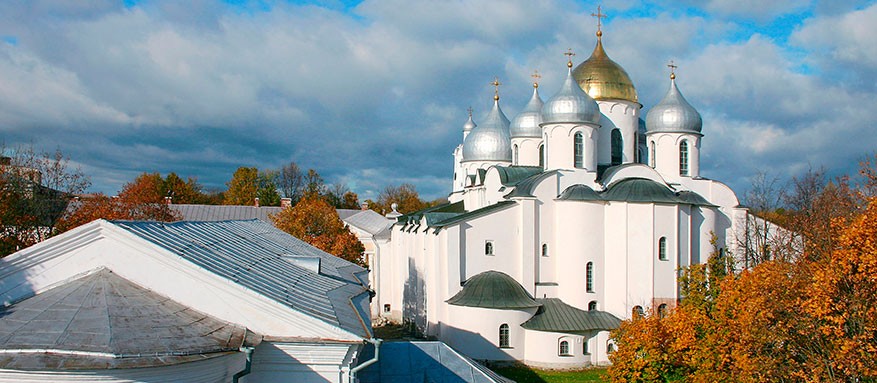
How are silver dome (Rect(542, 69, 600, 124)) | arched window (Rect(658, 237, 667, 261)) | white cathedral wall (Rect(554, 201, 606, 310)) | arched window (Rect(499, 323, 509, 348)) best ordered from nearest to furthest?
arched window (Rect(499, 323, 509, 348))
arched window (Rect(658, 237, 667, 261))
white cathedral wall (Rect(554, 201, 606, 310))
silver dome (Rect(542, 69, 600, 124))

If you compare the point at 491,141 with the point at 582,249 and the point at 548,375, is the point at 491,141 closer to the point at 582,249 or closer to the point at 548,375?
the point at 582,249

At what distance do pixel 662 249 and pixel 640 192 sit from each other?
223 centimetres

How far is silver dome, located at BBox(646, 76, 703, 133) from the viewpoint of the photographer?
2850cm

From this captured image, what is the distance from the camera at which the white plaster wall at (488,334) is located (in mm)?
23719

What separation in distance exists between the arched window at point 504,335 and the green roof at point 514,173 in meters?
6.95

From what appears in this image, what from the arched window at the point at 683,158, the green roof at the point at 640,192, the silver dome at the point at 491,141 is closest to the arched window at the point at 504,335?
the green roof at the point at 640,192

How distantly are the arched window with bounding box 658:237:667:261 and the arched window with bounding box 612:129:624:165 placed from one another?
19.6 ft

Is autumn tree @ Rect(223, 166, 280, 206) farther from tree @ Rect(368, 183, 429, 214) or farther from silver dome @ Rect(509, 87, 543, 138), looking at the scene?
silver dome @ Rect(509, 87, 543, 138)

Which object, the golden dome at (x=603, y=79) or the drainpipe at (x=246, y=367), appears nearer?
the drainpipe at (x=246, y=367)

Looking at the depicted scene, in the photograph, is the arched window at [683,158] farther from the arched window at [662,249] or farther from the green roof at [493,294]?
the green roof at [493,294]

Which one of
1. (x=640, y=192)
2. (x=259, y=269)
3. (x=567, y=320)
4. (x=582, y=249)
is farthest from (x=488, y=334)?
(x=259, y=269)

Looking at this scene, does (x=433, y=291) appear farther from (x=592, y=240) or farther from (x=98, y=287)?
(x=98, y=287)

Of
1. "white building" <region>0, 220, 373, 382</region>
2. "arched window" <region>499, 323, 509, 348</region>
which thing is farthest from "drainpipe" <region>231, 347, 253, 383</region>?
"arched window" <region>499, 323, 509, 348</region>

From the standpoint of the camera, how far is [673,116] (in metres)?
28.6
